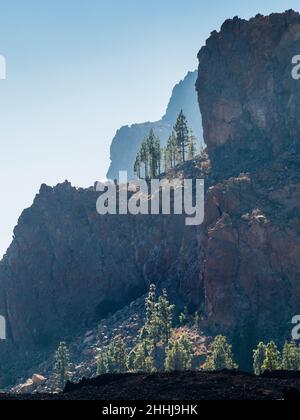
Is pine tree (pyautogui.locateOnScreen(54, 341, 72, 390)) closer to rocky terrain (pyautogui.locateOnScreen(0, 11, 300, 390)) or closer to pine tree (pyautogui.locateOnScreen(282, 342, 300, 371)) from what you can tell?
rocky terrain (pyautogui.locateOnScreen(0, 11, 300, 390))

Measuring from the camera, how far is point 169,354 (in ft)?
318

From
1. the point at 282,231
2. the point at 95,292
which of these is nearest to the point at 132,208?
the point at 95,292

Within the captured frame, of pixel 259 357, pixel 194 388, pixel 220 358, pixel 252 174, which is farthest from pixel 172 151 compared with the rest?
pixel 194 388

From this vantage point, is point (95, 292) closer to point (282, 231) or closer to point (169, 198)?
point (169, 198)

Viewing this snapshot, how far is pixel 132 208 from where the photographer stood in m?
152

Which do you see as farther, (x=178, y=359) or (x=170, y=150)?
(x=170, y=150)

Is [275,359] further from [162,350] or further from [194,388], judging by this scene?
[162,350]

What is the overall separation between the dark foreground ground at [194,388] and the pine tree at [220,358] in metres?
25.3

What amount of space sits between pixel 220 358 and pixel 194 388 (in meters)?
34.3

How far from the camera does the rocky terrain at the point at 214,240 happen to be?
109250 mm

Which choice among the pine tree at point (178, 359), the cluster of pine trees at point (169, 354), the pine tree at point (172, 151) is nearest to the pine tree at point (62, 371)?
the cluster of pine trees at point (169, 354)

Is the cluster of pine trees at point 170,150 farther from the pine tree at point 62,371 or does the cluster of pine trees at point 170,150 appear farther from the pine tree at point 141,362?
the pine tree at point 141,362

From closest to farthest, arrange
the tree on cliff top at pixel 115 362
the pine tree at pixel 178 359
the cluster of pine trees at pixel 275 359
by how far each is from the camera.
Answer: the cluster of pine trees at pixel 275 359 → the pine tree at pixel 178 359 → the tree on cliff top at pixel 115 362
